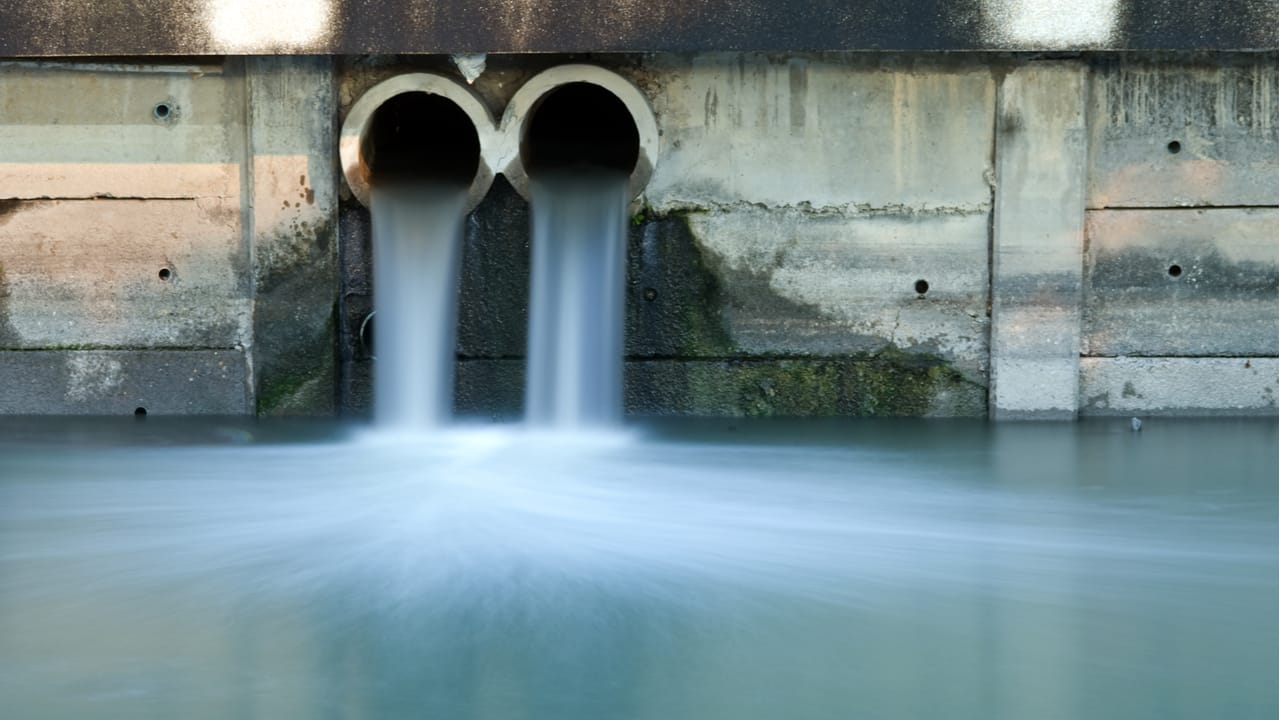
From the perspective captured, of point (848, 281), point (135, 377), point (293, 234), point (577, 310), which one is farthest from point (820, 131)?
point (135, 377)

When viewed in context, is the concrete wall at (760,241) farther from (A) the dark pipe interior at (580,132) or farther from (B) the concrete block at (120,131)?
(A) the dark pipe interior at (580,132)

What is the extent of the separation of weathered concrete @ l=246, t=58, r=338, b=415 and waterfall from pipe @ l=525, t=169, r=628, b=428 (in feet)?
2.86

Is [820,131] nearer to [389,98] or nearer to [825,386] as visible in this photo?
[825,386]

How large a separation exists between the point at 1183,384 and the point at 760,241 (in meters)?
1.91

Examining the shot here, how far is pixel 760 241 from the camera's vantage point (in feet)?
20.9

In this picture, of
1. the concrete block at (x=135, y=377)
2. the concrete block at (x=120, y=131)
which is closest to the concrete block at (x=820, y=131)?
the concrete block at (x=120, y=131)

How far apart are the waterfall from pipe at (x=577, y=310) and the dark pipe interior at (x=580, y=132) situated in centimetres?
37

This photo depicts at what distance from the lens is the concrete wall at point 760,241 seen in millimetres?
6262

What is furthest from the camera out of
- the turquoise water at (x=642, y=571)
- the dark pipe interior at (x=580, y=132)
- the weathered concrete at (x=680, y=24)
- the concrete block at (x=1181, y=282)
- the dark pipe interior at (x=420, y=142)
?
the dark pipe interior at (x=580, y=132)

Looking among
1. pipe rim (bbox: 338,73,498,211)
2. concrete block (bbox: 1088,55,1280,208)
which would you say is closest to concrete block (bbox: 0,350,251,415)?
pipe rim (bbox: 338,73,498,211)

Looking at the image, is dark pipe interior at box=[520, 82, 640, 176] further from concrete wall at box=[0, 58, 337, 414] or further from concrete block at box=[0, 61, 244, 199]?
concrete block at box=[0, 61, 244, 199]

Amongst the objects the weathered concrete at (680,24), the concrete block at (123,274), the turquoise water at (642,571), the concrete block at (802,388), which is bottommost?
the turquoise water at (642,571)

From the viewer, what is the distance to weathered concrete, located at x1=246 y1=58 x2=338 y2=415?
6.27 m

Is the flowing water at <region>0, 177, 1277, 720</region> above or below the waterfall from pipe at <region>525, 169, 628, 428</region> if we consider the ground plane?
below
